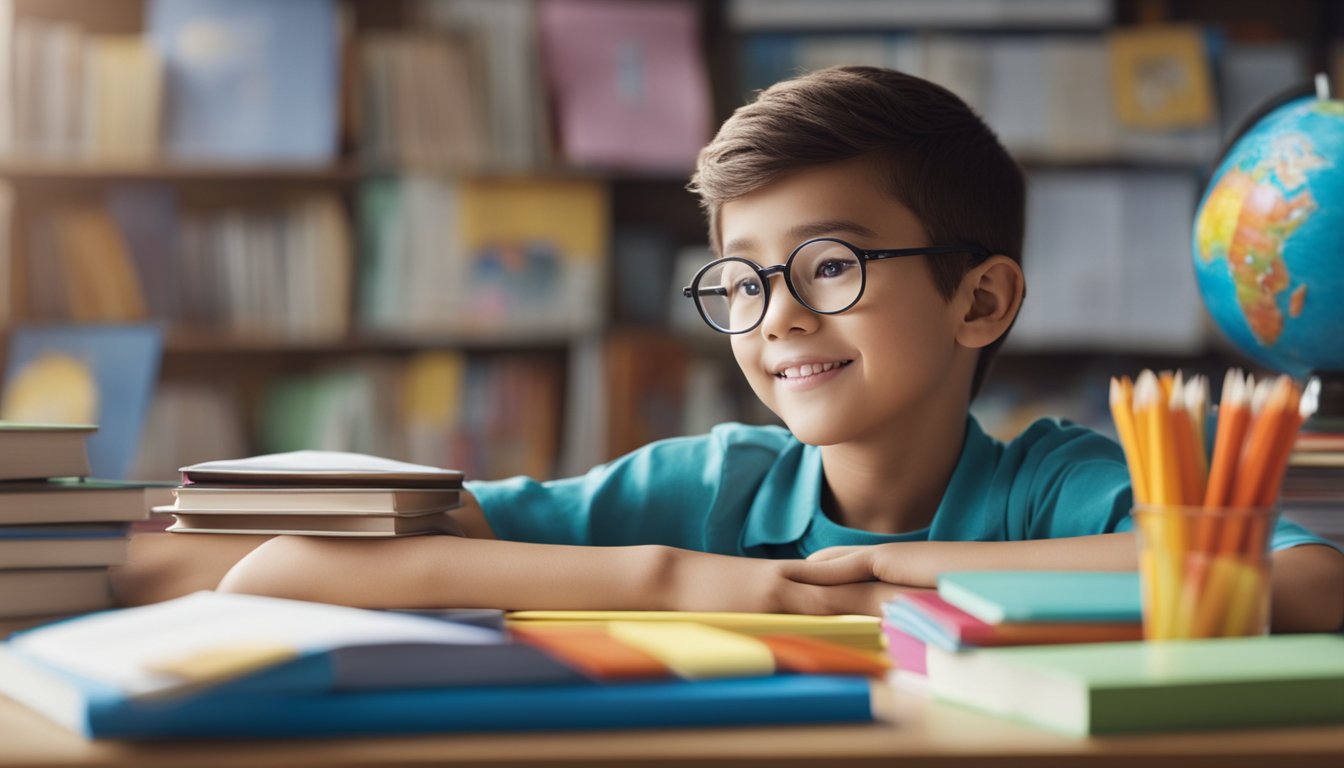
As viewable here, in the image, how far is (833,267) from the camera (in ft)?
3.69

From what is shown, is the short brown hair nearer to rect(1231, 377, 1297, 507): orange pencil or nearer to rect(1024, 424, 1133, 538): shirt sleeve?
rect(1024, 424, 1133, 538): shirt sleeve

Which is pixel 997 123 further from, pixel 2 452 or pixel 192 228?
pixel 2 452

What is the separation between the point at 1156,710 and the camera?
57 cm

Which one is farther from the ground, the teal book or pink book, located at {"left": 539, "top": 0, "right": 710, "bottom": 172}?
pink book, located at {"left": 539, "top": 0, "right": 710, "bottom": 172}

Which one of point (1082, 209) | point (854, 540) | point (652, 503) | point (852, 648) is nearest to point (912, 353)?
point (854, 540)

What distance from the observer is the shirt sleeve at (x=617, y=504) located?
1294 millimetres

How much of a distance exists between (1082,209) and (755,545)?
216 centimetres

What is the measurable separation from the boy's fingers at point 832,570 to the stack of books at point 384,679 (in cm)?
23

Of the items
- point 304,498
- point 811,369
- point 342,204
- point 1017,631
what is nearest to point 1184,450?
point 1017,631

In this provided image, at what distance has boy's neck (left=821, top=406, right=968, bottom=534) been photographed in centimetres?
125

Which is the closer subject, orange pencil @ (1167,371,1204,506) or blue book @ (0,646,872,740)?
blue book @ (0,646,872,740)

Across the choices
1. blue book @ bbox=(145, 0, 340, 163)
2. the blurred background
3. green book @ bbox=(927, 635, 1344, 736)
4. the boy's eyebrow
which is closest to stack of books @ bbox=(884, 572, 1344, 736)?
green book @ bbox=(927, 635, 1344, 736)

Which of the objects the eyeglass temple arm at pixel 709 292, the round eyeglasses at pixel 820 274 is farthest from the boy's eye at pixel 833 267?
the eyeglass temple arm at pixel 709 292

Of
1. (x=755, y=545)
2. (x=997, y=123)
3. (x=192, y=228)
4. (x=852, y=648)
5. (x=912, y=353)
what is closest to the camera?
(x=852, y=648)
